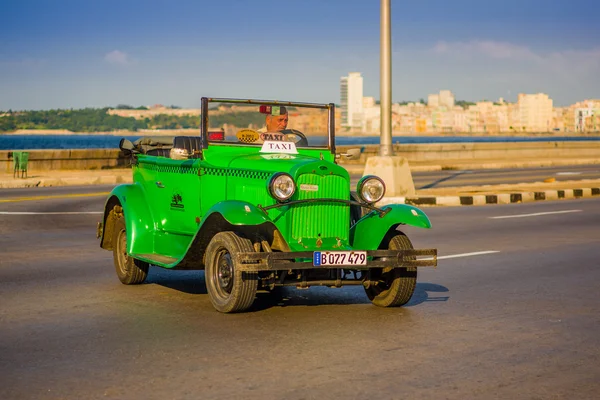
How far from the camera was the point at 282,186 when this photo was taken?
26.7ft

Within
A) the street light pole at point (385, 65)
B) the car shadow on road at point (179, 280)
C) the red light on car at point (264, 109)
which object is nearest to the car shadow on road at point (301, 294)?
the car shadow on road at point (179, 280)

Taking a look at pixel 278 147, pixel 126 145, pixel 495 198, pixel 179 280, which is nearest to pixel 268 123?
pixel 278 147

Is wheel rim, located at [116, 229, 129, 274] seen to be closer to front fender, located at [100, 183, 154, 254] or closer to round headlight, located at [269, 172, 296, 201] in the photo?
front fender, located at [100, 183, 154, 254]

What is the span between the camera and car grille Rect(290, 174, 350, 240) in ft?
27.4

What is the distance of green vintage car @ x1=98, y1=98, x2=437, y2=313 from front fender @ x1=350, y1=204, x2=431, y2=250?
0.04 ft

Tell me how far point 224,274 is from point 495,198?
15.4m

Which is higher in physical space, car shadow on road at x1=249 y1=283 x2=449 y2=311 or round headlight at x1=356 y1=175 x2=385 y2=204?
round headlight at x1=356 y1=175 x2=385 y2=204

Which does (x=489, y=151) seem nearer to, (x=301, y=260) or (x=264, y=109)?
(x=264, y=109)

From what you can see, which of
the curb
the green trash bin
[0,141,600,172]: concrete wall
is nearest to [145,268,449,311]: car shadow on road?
the curb

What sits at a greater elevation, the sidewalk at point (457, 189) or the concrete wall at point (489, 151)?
the concrete wall at point (489, 151)

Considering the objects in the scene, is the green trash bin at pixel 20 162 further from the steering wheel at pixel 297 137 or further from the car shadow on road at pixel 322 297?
the car shadow on road at pixel 322 297

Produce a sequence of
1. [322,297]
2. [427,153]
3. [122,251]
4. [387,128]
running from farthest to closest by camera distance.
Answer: [427,153]
[387,128]
[122,251]
[322,297]

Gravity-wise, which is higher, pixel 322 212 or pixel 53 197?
pixel 322 212

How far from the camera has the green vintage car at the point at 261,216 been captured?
8086 millimetres
